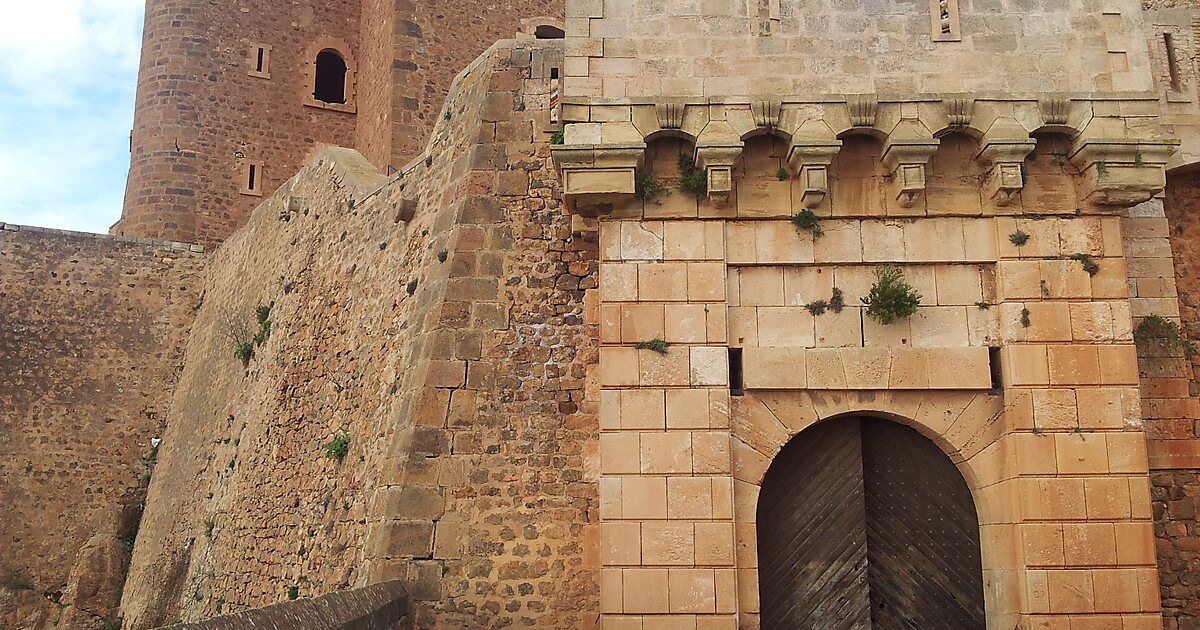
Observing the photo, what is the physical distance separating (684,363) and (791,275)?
44.7 inches

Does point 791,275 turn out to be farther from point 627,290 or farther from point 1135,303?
point 1135,303

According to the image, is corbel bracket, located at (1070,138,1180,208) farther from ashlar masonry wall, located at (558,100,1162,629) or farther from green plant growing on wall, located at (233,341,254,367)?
green plant growing on wall, located at (233,341,254,367)

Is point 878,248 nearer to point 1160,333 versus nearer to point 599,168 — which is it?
point 599,168

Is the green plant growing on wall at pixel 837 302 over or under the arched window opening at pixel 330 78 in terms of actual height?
under

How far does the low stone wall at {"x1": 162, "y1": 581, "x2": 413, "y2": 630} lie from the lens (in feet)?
17.7

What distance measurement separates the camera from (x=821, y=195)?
26.0 feet

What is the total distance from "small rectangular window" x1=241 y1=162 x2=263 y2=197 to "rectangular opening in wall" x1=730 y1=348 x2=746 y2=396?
1834 cm

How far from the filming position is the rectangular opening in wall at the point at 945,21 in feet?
26.9

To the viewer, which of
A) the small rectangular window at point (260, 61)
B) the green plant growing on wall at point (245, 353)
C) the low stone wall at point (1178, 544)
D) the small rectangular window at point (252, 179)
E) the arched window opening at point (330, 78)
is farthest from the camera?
the arched window opening at point (330, 78)

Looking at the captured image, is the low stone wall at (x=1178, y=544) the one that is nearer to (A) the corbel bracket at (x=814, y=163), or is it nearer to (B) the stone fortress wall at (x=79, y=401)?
(A) the corbel bracket at (x=814, y=163)

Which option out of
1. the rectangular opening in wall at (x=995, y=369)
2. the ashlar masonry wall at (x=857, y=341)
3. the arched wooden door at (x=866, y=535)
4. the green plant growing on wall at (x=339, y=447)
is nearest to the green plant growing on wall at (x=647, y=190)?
the ashlar masonry wall at (x=857, y=341)

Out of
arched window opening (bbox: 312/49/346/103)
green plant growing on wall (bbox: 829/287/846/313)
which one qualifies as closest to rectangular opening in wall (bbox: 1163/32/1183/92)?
green plant growing on wall (bbox: 829/287/846/313)

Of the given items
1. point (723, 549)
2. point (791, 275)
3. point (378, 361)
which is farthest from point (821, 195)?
point (378, 361)

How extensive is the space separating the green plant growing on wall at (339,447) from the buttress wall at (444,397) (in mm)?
51
